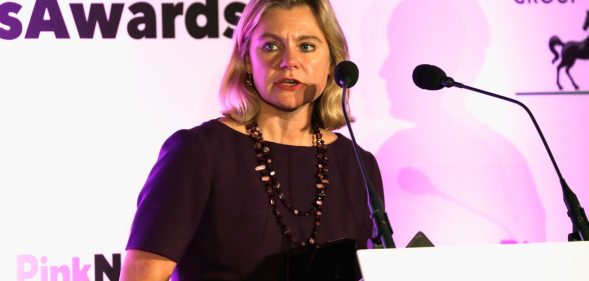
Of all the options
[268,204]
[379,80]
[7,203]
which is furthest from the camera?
[379,80]

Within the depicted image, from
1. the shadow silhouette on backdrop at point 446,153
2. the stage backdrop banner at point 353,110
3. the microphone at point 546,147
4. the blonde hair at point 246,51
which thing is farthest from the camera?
the shadow silhouette on backdrop at point 446,153

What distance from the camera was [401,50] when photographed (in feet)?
8.44

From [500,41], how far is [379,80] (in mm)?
454

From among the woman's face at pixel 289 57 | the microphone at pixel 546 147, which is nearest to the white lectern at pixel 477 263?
the microphone at pixel 546 147

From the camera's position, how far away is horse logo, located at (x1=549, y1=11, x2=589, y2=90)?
2640 mm

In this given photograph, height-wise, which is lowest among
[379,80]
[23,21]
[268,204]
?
[268,204]

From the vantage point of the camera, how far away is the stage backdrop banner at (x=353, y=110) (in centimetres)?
238

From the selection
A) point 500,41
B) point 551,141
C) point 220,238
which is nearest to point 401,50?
point 500,41

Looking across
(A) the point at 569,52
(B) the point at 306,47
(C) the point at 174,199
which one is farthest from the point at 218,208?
(A) the point at 569,52

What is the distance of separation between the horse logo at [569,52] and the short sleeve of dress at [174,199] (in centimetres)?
139

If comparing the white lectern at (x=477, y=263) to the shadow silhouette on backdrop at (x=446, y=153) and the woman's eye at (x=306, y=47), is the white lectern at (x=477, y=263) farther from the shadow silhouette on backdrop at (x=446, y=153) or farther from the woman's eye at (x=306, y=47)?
the shadow silhouette on backdrop at (x=446, y=153)

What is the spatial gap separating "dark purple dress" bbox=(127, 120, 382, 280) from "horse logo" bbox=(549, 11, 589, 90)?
1108 millimetres

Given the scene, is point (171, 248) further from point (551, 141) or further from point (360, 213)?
point (551, 141)

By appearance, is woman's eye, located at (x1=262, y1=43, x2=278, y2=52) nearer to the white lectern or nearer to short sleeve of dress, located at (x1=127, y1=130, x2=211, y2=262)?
short sleeve of dress, located at (x1=127, y1=130, x2=211, y2=262)
